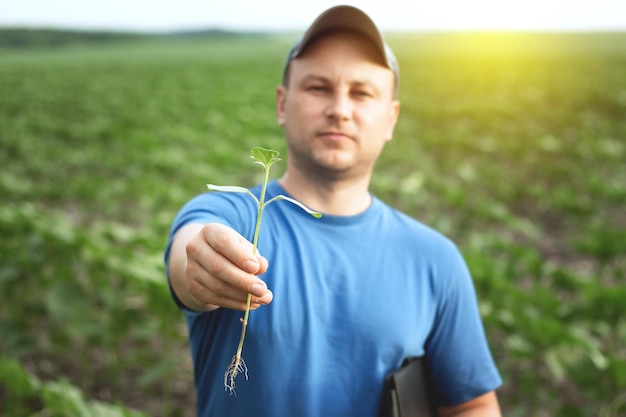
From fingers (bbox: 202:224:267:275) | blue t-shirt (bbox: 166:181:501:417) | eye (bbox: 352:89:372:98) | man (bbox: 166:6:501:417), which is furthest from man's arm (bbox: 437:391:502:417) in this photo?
fingers (bbox: 202:224:267:275)

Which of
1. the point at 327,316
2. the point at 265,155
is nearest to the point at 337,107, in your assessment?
the point at 327,316

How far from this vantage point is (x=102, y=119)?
500 inches

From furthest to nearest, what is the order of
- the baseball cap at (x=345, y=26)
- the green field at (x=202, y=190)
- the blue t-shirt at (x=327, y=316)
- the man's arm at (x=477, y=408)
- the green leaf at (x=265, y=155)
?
the green field at (x=202, y=190) < the man's arm at (x=477, y=408) < the baseball cap at (x=345, y=26) < the blue t-shirt at (x=327, y=316) < the green leaf at (x=265, y=155)

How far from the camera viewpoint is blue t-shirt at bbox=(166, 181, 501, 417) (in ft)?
4.44

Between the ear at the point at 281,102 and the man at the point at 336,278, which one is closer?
the man at the point at 336,278

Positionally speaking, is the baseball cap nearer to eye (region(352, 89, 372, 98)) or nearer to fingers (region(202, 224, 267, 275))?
eye (region(352, 89, 372, 98))

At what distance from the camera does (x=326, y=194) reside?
1555 millimetres

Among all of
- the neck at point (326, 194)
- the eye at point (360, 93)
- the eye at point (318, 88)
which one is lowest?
the neck at point (326, 194)

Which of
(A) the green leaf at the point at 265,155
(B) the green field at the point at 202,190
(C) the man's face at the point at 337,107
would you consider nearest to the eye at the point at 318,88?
(C) the man's face at the point at 337,107

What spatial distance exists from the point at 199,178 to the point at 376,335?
5423 mm

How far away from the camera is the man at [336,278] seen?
1.36 meters

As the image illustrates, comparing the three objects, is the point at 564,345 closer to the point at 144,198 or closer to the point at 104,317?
the point at 104,317

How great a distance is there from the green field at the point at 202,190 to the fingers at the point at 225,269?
1.43 m

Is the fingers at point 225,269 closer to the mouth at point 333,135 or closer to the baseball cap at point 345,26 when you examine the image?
the mouth at point 333,135
